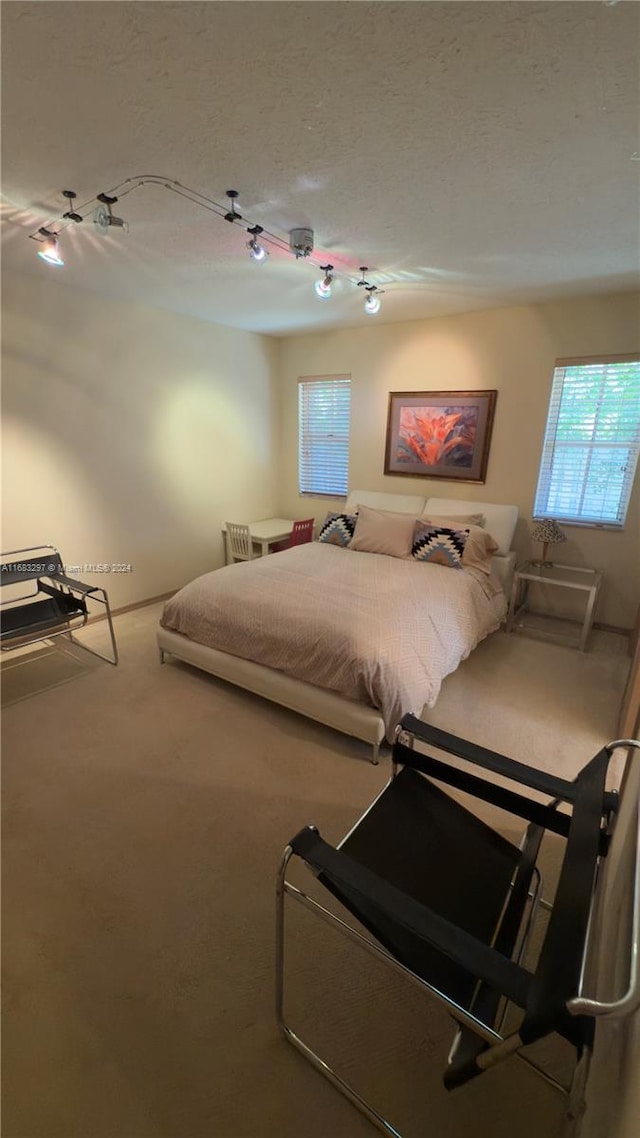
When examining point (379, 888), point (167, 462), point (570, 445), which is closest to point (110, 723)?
point (379, 888)

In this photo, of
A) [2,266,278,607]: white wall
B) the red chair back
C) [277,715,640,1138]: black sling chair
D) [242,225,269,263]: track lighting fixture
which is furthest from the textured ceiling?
the red chair back

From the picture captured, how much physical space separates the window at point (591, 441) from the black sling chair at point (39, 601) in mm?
3429

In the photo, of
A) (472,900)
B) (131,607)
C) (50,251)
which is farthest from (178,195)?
(131,607)

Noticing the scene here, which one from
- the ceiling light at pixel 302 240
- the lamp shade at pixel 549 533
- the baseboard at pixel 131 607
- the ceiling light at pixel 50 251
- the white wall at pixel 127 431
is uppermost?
the ceiling light at pixel 302 240

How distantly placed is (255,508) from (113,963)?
4.00 m

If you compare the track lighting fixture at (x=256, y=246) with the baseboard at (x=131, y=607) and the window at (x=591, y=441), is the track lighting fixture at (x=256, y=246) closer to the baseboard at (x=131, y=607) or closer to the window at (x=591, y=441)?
the window at (x=591, y=441)

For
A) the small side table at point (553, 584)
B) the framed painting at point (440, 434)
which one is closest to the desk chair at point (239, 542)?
the framed painting at point (440, 434)

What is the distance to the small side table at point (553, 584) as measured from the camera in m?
3.13

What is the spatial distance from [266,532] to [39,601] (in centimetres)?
207

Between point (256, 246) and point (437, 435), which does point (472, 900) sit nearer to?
point (256, 246)

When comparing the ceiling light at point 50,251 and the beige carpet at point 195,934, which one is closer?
the beige carpet at point 195,934

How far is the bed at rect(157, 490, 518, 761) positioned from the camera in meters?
2.10

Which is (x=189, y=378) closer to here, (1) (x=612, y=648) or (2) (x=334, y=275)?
(2) (x=334, y=275)

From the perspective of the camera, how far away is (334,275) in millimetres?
2688
